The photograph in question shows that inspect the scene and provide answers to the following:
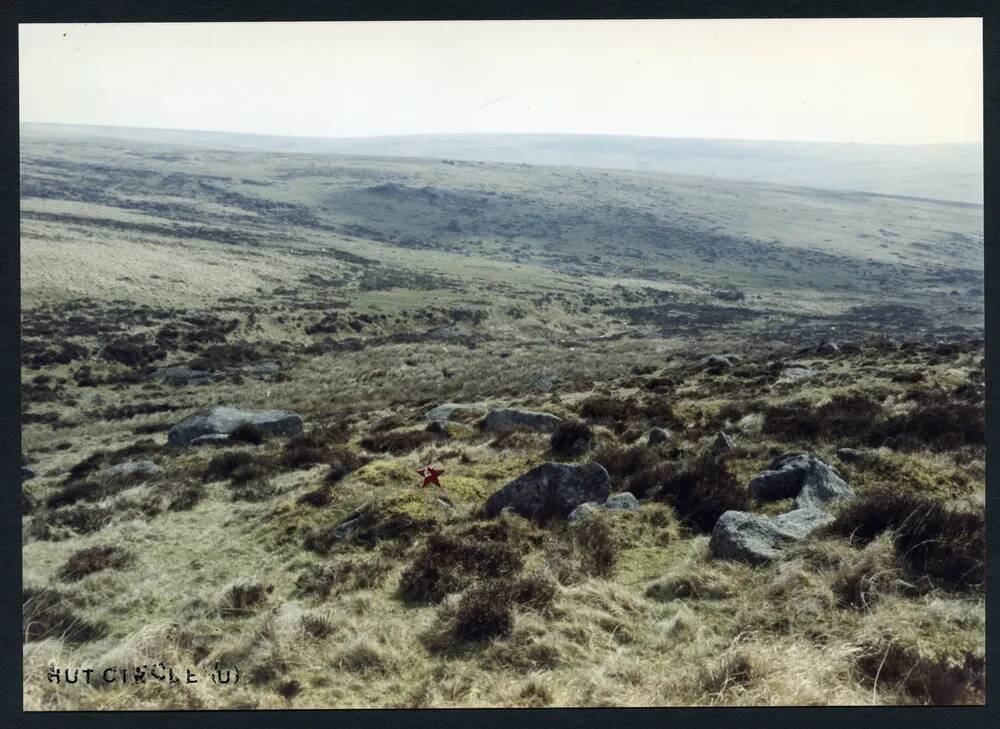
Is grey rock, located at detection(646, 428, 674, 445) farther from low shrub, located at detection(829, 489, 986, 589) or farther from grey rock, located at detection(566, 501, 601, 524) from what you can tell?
low shrub, located at detection(829, 489, 986, 589)

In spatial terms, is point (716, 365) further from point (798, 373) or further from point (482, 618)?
point (482, 618)

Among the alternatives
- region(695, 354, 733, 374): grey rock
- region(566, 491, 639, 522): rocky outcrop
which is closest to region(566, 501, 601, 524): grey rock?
region(566, 491, 639, 522): rocky outcrop

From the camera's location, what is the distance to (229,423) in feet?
59.9

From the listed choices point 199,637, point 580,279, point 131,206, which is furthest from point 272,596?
point 131,206

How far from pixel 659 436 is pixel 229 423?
11490mm

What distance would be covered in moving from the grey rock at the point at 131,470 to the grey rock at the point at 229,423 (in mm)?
2261

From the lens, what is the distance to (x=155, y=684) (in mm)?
7133

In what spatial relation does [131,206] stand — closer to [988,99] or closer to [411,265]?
[411,265]

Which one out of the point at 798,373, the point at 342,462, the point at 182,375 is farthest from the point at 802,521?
the point at 182,375

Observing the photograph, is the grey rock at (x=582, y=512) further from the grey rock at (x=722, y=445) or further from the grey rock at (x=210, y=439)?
the grey rock at (x=210, y=439)

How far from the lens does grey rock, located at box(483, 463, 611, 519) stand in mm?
9789

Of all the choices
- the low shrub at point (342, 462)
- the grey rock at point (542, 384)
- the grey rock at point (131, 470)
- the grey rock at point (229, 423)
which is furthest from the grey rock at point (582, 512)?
the grey rock at point (542, 384)

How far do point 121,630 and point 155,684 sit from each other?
52.3 inches

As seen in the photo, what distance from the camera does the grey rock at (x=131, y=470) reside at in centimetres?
1471
